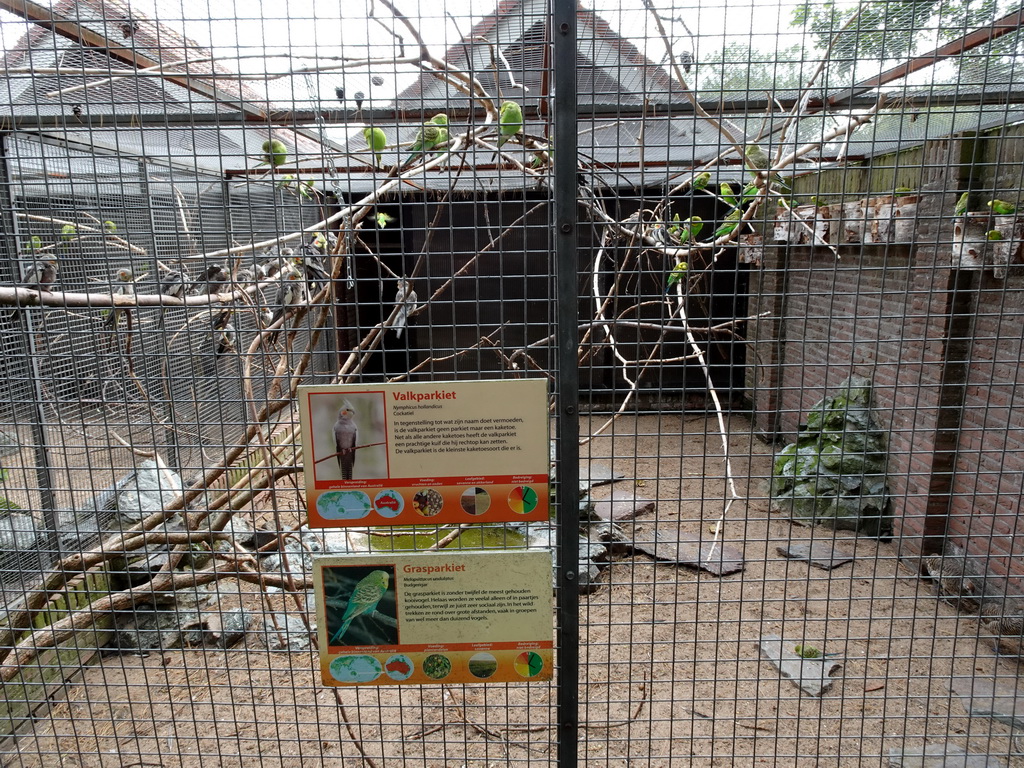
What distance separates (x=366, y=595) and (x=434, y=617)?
0.17 meters

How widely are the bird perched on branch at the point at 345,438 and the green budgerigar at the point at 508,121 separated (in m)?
0.68

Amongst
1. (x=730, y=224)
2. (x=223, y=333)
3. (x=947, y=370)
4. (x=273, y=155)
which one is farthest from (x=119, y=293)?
(x=947, y=370)

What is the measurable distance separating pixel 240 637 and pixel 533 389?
8.43 feet

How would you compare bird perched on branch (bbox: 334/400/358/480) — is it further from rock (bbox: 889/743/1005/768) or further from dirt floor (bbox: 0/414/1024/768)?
rock (bbox: 889/743/1005/768)

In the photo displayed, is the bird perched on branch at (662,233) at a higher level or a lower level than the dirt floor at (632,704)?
higher

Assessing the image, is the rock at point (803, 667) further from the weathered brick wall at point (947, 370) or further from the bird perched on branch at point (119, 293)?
the bird perched on branch at point (119, 293)

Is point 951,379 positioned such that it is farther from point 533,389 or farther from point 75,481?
point 75,481

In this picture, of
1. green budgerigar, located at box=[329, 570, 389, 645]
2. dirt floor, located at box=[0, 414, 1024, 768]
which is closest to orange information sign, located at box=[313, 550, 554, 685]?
green budgerigar, located at box=[329, 570, 389, 645]

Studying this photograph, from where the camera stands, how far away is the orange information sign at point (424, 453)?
1560 mm

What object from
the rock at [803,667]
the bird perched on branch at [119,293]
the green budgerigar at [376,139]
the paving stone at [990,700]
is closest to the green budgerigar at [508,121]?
the green budgerigar at [376,139]

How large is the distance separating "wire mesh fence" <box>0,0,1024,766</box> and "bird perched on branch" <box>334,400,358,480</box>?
4cm

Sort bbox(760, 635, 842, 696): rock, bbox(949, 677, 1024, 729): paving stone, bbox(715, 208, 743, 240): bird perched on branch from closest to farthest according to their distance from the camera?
bbox(715, 208, 743, 240): bird perched on branch → bbox(949, 677, 1024, 729): paving stone → bbox(760, 635, 842, 696): rock

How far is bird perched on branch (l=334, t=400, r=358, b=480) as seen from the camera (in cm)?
157

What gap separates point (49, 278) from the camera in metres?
2.96
